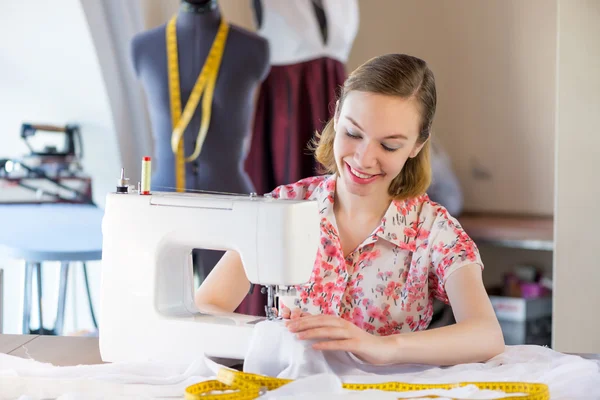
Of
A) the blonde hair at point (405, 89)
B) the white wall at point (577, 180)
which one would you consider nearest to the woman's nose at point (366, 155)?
the blonde hair at point (405, 89)

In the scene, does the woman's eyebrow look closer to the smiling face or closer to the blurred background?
the smiling face

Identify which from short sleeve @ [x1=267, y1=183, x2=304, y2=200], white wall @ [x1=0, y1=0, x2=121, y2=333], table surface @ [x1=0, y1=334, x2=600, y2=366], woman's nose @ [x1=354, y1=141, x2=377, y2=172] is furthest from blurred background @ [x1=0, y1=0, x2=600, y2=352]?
woman's nose @ [x1=354, y1=141, x2=377, y2=172]

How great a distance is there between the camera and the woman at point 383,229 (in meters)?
1.69

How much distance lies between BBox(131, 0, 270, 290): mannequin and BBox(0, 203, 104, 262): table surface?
0.38 metres

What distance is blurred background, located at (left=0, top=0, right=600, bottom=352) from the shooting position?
2.84 metres

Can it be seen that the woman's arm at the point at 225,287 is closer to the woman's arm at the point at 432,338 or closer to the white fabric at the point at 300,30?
the woman's arm at the point at 432,338

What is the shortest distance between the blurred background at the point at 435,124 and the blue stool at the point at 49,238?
0.04 feet

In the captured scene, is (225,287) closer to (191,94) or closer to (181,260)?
(181,260)

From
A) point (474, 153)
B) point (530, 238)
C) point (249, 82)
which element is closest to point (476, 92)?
point (474, 153)

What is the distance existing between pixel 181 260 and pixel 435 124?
307 centimetres

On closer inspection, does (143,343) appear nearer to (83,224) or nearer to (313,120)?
(83,224)

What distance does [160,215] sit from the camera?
156cm

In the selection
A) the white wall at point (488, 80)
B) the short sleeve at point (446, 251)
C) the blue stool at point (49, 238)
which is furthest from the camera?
the white wall at point (488, 80)

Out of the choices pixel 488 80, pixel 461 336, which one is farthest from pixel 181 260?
pixel 488 80
